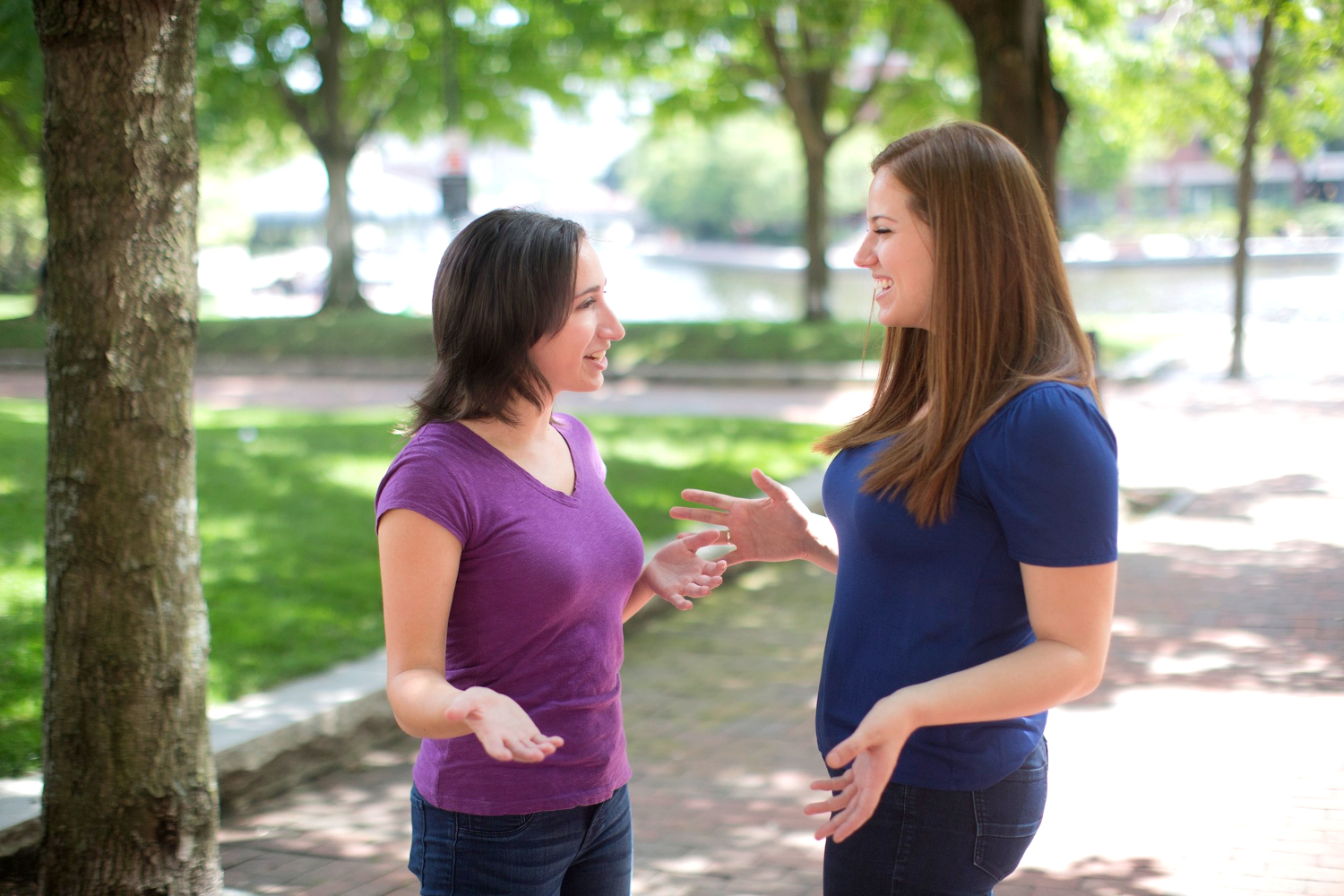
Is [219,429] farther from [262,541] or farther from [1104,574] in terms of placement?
[1104,574]

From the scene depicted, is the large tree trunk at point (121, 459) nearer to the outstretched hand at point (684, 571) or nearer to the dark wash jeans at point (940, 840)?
the outstretched hand at point (684, 571)

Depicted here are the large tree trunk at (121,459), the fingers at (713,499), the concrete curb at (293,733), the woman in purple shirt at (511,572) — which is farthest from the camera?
the concrete curb at (293,733)

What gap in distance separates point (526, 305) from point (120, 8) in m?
1.56

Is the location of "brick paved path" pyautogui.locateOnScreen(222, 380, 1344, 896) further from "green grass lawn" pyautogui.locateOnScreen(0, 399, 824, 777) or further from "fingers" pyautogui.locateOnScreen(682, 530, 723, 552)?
"fingers" pyautogui.locateOnScreen(682, 530, 723, 552)

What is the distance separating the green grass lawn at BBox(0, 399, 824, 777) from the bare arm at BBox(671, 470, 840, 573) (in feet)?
2.60

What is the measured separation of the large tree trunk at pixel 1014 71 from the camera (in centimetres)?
888

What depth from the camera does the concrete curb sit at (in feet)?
14.7

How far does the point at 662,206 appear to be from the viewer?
77188 millimetres

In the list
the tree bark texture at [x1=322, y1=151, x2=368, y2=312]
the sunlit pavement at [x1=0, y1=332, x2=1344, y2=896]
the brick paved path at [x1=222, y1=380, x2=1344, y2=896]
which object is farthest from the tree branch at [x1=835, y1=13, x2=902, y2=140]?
the brick paved path at [x1=222, y1=380, x2=1344, y2=896]

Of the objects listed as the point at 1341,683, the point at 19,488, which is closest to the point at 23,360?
the point at 19,488

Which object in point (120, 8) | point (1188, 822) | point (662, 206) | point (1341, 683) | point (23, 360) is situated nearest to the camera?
point (120, 8)

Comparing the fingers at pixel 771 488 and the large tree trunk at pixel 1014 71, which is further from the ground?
the large tree trunk at pixel 1014 71

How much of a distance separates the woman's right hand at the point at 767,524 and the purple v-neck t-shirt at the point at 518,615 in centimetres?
32

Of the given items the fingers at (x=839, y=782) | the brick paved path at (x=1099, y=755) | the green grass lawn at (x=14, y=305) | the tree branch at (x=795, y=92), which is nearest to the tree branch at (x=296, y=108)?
the green grass lawn at (x=14, y=305)
